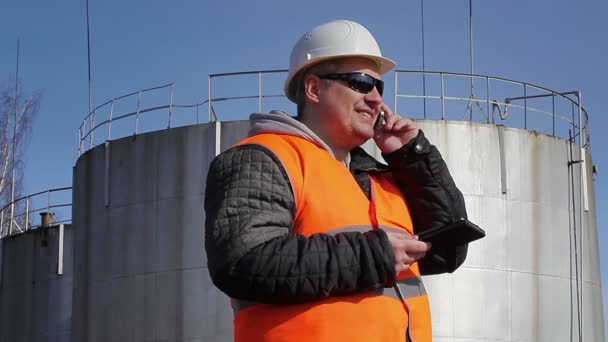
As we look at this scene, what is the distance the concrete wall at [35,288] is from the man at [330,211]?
15.1 m

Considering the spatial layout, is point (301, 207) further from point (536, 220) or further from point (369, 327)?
point (536, 220)

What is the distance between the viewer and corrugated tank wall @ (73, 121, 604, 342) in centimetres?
1195

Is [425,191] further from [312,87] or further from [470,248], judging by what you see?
[470,248]

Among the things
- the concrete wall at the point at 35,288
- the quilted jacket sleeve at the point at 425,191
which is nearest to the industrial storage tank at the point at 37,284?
the concrete wall at the point at 35,288

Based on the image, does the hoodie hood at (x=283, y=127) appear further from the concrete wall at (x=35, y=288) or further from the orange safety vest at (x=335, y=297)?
the concrete wall at (x=35, y=288)

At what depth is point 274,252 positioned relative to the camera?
10.2 ft

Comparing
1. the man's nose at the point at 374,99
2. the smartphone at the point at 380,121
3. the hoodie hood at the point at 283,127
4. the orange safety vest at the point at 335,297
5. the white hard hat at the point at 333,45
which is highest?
the white hard hat at the point at 333,45

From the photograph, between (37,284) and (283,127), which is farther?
(37,284)

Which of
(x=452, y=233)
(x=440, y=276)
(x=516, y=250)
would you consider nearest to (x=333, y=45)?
(x=452, y=233)

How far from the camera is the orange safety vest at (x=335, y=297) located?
320cm

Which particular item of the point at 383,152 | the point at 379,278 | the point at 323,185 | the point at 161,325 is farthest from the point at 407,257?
the point at 161,325

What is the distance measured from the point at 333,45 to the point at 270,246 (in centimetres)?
85

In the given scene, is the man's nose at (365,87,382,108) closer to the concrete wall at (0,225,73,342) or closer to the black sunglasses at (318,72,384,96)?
the black sunglasses at (318,72,384,96)

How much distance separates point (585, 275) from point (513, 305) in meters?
1.48
